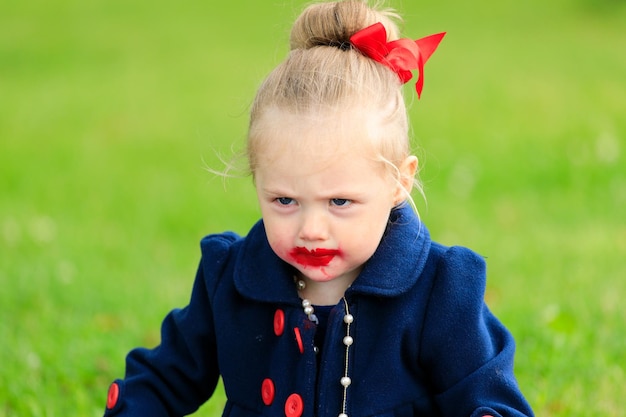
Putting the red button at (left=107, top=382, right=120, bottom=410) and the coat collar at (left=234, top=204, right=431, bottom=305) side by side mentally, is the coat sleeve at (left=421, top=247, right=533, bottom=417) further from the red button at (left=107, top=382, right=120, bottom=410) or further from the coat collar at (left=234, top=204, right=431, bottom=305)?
the red button at (left=107, top=382, right=120, bottom=410)

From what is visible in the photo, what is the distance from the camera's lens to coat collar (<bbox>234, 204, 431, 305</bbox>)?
2521mm

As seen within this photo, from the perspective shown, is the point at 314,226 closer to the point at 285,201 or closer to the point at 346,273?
the point at 285,201

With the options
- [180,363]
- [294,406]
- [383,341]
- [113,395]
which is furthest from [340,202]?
[113,395]

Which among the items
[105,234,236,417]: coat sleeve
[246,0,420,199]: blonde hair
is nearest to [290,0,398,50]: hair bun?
[246,0,420,199]: blonde hair

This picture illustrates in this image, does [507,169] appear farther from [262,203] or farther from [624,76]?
[262,203]

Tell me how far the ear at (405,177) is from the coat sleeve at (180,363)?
22.9 inches

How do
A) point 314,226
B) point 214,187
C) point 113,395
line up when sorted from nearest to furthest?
point 314,226 < point 113,395 < point 214,187

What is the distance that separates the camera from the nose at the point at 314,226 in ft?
7.78

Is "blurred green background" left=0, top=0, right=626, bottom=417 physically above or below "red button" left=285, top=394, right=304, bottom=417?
below

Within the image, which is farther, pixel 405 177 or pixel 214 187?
pixel 214 187

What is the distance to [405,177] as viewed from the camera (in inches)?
99.7

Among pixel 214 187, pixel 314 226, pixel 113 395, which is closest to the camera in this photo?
pixel 314 226

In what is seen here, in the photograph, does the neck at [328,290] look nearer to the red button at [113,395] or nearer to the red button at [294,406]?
the red button at [294,406]

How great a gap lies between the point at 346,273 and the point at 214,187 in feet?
14.4
